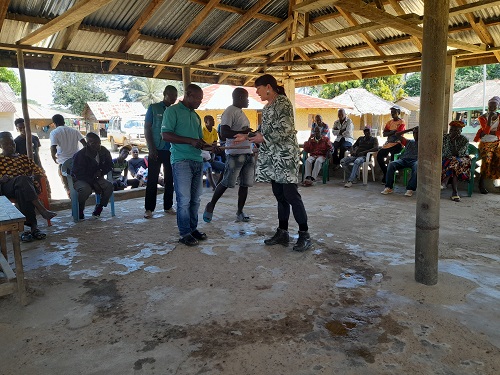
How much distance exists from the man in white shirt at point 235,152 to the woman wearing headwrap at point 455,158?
369 cm

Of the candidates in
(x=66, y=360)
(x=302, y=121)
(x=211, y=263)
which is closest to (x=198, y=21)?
(x=211, y=263)

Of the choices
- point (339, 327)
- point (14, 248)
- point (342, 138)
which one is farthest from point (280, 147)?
point (342, 138)

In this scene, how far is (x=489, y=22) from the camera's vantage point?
6.82 m

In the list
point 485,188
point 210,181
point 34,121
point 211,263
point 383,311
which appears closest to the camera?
point 383,311

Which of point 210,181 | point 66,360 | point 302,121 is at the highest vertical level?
point 302,121

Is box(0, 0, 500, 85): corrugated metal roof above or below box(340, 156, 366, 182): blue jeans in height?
above

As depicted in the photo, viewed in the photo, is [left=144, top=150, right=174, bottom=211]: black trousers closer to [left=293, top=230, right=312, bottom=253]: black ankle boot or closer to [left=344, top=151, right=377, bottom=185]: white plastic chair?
[left=293, top=230, right=312, bottom=253]: black ankle boot

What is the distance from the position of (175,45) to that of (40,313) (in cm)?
637

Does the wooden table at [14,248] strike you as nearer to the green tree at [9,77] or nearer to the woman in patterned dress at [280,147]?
the woman in patterned dress at [280,147]

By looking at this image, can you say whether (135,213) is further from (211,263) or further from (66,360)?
(66,360)

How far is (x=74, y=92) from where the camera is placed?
4331cm

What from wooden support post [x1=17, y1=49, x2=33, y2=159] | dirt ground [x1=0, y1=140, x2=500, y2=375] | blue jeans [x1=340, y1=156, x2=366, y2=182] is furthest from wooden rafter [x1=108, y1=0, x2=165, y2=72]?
blue jeans [x1=340, y1=156, x2=366, y2=182]

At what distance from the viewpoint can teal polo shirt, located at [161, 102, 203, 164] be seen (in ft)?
12.7

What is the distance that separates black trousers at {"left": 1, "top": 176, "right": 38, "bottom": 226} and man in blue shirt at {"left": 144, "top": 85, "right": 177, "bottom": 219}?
4.68 ft
